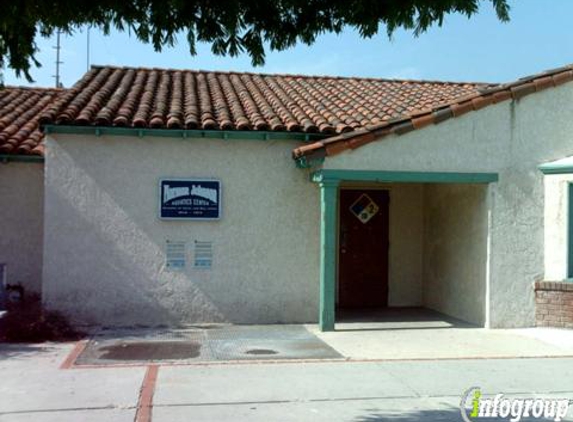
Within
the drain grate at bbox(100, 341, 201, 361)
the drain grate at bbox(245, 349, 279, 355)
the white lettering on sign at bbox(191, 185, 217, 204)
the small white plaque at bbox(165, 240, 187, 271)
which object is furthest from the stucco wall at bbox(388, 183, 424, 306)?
the drain grate at bbox(100, 341, 201, 361)

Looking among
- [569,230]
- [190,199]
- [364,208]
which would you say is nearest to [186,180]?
[190,199]

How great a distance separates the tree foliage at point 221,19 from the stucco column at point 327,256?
6.17 m

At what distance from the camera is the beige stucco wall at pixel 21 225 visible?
12.1 metres

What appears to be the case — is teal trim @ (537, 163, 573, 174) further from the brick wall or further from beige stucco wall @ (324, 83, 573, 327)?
the brick wall

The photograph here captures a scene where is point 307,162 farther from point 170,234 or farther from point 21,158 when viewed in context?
point 21,158

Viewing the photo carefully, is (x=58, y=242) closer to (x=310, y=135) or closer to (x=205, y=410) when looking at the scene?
(x=310, y=135)

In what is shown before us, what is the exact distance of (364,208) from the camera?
1330cm

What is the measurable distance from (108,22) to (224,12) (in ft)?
2.43

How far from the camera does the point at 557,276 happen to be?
11047 millimetres

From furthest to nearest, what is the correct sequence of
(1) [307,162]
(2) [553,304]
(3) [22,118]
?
1. (3) [22,118]
2. (2) [553,304]
3. (1) [307,162]

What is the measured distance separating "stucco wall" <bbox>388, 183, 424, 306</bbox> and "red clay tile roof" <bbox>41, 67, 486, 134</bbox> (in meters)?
1.80

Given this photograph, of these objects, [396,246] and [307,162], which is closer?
[307,162]

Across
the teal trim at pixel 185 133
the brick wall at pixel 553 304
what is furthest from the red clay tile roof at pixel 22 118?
the brick wall at pixel 553 304

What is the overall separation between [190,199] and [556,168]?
609cm
